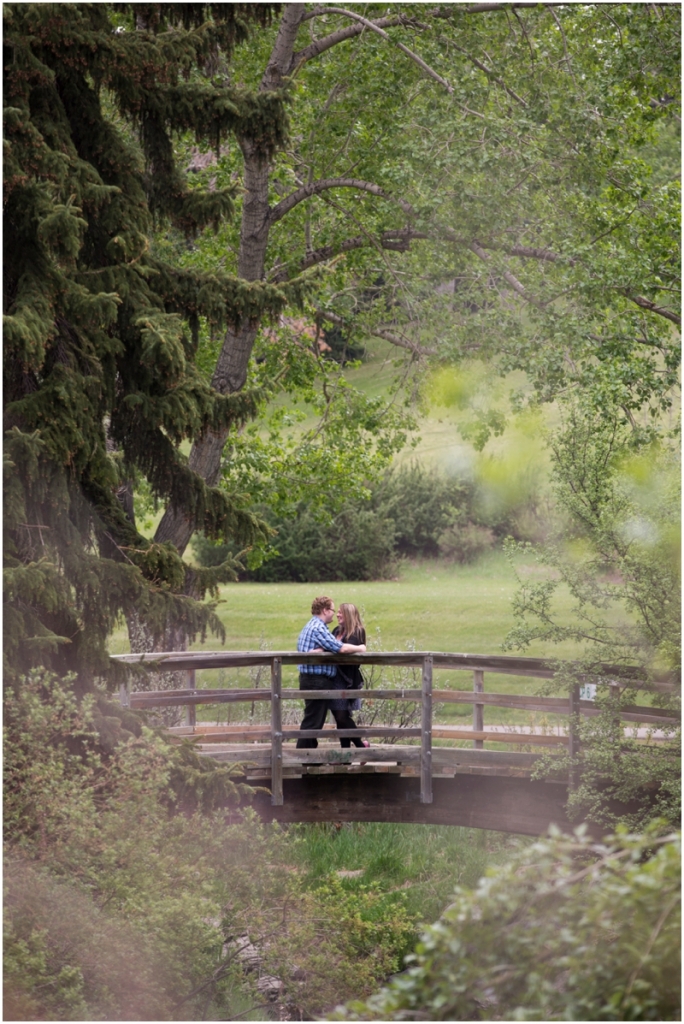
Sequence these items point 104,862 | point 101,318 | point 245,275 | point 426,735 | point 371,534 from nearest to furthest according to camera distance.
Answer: point 104,862 → point 101,318 → point 426,735 → point 245,275 → point 371,534

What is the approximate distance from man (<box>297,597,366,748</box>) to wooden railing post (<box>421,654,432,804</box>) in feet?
1.63

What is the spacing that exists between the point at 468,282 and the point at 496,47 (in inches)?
84.6

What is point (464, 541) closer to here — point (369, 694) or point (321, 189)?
point (321, 189)

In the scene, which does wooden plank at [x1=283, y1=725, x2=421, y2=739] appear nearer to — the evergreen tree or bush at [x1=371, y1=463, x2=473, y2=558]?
the evergreen tree

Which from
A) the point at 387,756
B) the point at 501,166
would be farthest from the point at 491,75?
the point at 387,756

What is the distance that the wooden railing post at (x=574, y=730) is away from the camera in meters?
7.35

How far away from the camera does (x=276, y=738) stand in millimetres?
7676

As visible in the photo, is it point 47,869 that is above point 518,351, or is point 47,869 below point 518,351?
below

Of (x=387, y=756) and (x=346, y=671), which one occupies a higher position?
(x=346, y=671)

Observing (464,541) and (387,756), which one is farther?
(464,541)

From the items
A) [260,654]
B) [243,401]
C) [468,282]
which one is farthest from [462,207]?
[260,654]

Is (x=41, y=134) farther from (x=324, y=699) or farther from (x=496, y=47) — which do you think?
(x=496, y=47)

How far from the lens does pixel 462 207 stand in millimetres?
9266

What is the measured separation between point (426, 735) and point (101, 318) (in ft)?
12.9
